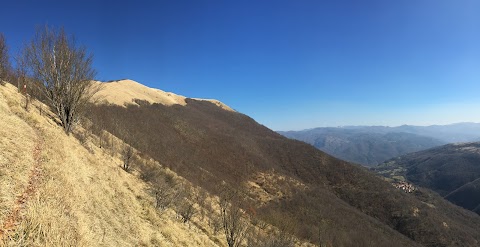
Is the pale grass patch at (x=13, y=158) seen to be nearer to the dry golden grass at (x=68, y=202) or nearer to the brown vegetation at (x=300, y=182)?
the dry golden grass at (x=68, y=202)

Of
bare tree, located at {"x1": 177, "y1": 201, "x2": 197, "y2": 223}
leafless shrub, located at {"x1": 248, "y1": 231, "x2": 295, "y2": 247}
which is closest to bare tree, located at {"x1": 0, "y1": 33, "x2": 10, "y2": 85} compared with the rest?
bare tree, located at {"x1": 177, "y1": 201, "x2": 197, "y2": 223}

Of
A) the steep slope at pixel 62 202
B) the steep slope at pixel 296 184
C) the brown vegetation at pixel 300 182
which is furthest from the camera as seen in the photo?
the steep slope at pixel 296 184

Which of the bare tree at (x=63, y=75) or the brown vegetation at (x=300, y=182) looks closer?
the bare tree at (x=63, y=75)

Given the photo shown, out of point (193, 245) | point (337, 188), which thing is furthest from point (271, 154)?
point (193, 245)

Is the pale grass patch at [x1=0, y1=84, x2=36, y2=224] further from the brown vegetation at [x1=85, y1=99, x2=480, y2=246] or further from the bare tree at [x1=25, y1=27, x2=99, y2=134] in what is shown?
the brown vegetation at [x1=85, y1=99, x2=480, y2=246]

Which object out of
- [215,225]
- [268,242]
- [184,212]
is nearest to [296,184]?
[215,225]

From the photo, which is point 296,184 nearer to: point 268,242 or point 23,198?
point 268,242

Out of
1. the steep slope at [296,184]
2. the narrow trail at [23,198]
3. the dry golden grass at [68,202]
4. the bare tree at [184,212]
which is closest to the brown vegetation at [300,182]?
the steep slope at [296,184]

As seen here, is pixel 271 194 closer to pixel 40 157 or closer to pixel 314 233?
pixel 314 233
